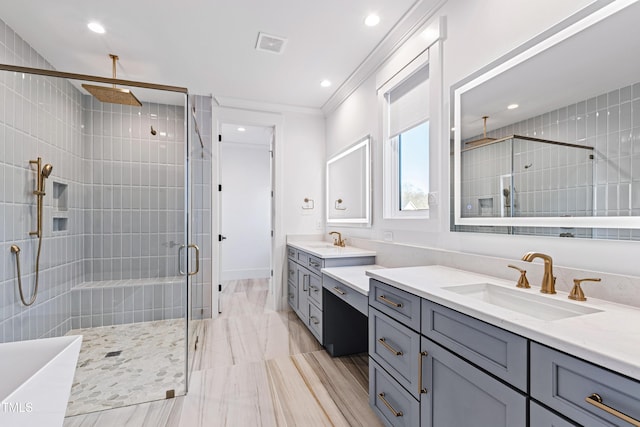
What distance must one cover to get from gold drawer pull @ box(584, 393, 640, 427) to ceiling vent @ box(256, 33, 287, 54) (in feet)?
8.68

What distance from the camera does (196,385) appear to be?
80.4 inches

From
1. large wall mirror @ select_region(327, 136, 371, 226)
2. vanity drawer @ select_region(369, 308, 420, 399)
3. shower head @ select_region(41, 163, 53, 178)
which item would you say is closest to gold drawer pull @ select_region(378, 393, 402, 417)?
vanity drawer @ select_region(369, 308, 420, 399)

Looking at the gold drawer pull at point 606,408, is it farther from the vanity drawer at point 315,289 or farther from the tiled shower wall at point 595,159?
the vanity drawer at point 315,289

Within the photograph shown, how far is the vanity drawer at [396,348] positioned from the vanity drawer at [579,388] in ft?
1.73

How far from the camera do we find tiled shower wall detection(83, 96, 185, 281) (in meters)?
2.36

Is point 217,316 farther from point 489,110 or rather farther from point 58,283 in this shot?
point 489,110

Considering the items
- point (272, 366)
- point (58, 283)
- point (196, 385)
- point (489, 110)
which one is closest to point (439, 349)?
point (489, 110)

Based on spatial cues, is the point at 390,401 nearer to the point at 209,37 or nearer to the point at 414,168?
the point at 414,168

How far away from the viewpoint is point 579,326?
82cm

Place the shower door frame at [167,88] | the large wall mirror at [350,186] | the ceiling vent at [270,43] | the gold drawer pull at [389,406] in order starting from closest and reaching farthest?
the gold drawer pull at [389,406] → the shower door frame at [167,88] → the ceiling vent at [270,43] → the large wall mirror at [350,186]

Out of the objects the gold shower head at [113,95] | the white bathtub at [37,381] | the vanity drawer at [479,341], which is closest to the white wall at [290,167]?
the gold shower head at [113,95]

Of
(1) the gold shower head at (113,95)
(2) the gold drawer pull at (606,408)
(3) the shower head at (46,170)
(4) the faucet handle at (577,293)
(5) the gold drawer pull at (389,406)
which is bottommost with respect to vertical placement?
(5) the gold drawer pull at (389,406)

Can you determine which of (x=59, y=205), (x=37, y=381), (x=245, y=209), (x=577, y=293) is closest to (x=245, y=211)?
(x=245, y=209)

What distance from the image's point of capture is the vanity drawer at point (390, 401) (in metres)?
1.32
